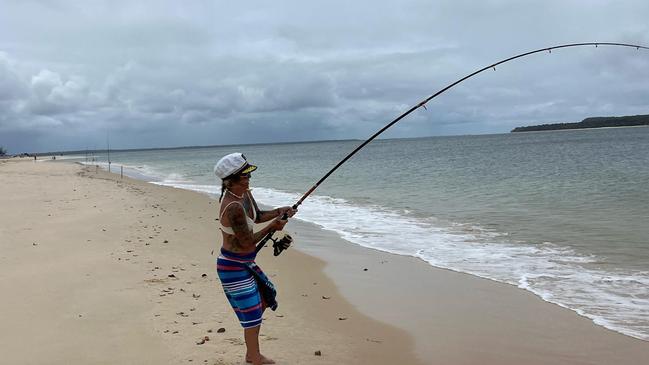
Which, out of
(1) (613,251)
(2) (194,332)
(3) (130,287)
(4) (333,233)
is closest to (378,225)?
(4) (333,233)

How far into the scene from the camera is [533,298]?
6.36 metres

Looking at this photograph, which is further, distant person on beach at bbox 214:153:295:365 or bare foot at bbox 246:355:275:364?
bare foot at bbox 246:355:275:364

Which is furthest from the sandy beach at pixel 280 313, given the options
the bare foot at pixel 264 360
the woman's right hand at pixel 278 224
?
the woman's right hand at pixel 278 224

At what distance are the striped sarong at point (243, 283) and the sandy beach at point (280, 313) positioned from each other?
0.64 m

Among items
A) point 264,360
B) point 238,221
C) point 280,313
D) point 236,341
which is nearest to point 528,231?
point 280,313

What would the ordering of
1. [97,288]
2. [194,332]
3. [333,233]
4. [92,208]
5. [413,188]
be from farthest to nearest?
[413,188], [92,208], [333,233], [97,288], [194,332]

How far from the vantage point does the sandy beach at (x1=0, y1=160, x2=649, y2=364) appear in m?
4.55

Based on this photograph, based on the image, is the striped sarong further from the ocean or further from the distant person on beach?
the ocean

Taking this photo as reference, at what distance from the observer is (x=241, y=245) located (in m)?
3.67

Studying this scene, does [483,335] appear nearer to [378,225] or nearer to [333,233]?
[333,233]

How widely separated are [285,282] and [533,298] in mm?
3178

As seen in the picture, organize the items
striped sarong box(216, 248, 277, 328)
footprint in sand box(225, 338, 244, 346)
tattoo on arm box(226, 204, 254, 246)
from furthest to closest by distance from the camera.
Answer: footprint in sand box(225, 338, 244, 346) → striped sarong box(216, 248, 277, 328) → tattoo on arm box(226, 204, 254, 246)

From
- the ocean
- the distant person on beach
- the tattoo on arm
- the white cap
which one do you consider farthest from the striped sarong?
the ocean

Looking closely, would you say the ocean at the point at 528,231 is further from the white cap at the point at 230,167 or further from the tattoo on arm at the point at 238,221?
the white cap at the point at 230,167
